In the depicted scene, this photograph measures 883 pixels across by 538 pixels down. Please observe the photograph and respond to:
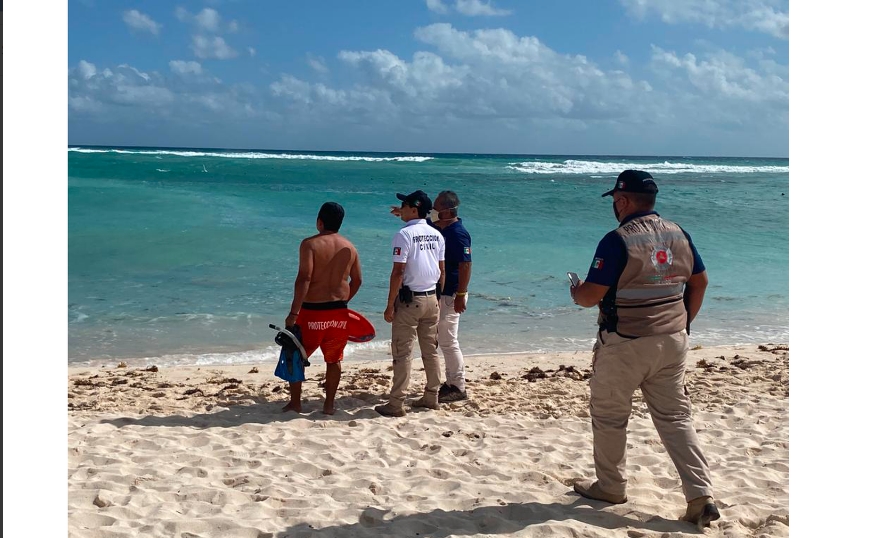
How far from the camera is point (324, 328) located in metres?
6.25

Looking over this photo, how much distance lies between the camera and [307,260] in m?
6.01

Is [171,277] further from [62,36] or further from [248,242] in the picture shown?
[62,36]

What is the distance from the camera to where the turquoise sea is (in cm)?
986

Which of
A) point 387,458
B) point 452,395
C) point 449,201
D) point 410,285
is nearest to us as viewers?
point 387,458

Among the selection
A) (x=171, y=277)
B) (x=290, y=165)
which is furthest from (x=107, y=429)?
(x=290, y=165)

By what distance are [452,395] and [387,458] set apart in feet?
5.56

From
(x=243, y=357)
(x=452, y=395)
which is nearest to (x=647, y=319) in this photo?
(x=452, y=395)

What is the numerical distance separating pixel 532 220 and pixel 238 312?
15184 mm

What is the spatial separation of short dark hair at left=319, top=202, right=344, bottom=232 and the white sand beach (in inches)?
60.4

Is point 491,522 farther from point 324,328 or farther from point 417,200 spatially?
point 417,200

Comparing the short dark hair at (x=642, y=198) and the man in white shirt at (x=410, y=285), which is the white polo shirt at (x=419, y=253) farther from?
Result: the short dark hair at (x=642, y=198)

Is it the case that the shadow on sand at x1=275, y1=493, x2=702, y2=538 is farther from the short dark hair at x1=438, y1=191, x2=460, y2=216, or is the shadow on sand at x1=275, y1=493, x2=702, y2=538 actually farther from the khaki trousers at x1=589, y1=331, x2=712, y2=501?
the short dark hair at x1=438, y1=191, x2=460, y2=216

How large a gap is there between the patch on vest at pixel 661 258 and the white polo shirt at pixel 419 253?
266 cm

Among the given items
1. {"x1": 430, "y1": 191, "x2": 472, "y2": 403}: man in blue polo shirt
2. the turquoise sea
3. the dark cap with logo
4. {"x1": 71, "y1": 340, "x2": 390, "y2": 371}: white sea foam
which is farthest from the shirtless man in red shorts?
the turquoise sea
